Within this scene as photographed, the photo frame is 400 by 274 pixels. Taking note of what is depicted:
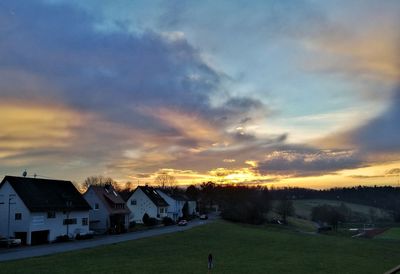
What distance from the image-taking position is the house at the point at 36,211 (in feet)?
195

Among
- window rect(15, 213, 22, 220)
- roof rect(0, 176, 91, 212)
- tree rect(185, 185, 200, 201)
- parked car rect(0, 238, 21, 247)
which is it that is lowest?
parked car rect(0, 238, 21, 247)

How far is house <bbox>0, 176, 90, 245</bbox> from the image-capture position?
2343 inches

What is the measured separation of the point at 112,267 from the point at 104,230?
48.6 metres

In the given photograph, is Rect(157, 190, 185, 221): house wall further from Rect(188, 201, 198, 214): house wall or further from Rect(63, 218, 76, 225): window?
Rect(63, 218, 76, 225): window

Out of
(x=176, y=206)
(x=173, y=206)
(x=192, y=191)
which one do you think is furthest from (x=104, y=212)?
(x=192, y=191)

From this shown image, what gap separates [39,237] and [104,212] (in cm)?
2196

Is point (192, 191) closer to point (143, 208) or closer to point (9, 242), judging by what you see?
point (143, 208)

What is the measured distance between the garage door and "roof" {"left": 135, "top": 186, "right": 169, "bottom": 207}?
158 feet

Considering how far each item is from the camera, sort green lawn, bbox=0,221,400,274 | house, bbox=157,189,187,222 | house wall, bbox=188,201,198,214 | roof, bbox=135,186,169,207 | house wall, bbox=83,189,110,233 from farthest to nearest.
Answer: house wall, bbox=188,201,198,214, house, bbox=157,189,187,222, roof, bbox=135,186,169,207, house wall, bbox=83,189,110,233, green lawn, bbox=0,221,400,274

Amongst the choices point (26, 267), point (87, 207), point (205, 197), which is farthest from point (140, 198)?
point (26, 267)

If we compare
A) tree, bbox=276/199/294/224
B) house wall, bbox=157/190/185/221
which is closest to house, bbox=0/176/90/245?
house wall, bbox=157/190/185/221

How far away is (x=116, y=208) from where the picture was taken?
87.0m

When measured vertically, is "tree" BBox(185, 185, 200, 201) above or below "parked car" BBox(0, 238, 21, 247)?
above

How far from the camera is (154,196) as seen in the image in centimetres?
11344
